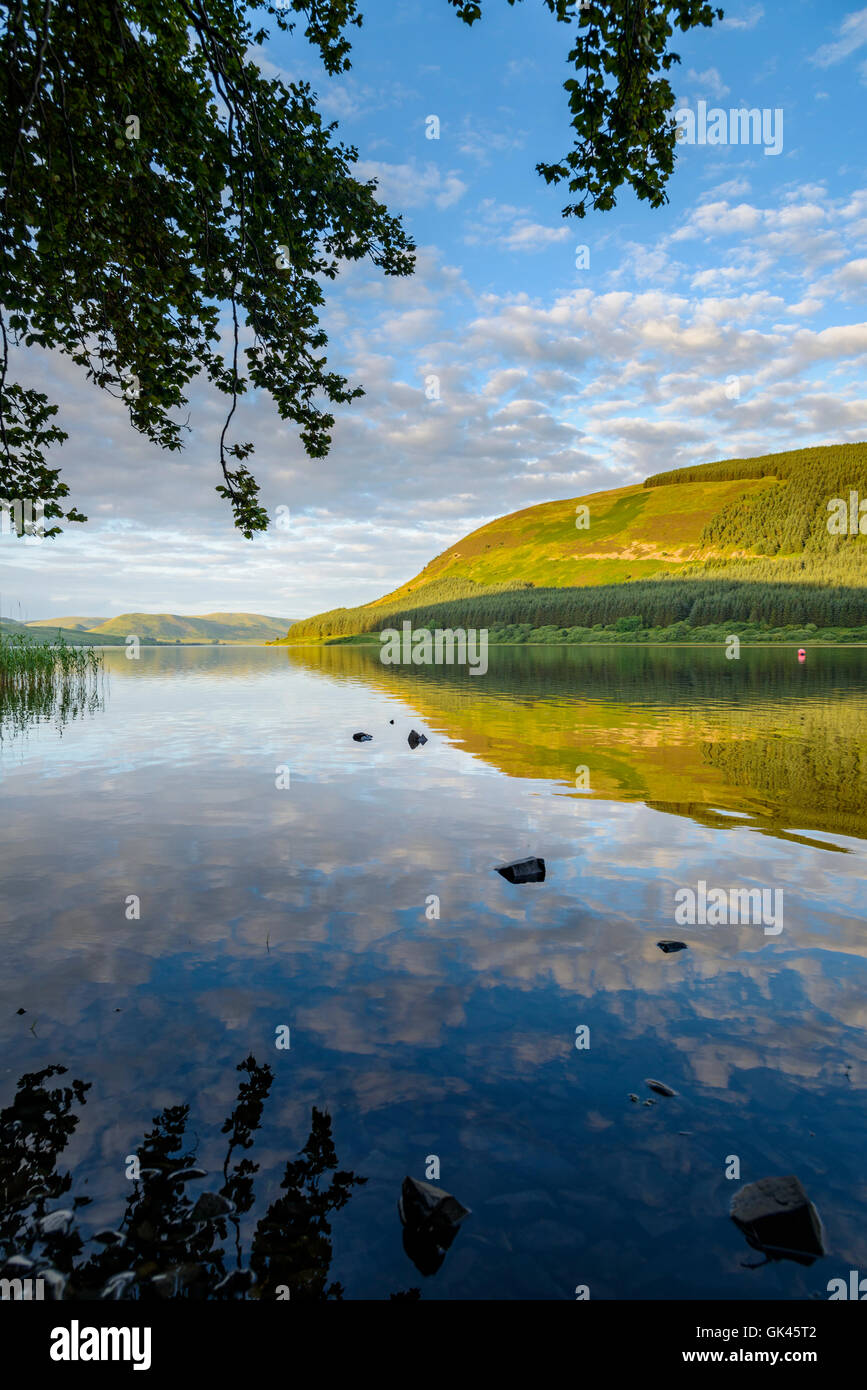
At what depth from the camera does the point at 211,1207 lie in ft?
14.5

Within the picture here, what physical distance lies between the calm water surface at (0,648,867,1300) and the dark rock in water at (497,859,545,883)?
324 mm

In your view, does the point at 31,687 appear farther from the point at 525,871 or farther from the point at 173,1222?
the point at 173,1222

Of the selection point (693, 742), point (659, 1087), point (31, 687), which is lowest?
point (659, 1087)

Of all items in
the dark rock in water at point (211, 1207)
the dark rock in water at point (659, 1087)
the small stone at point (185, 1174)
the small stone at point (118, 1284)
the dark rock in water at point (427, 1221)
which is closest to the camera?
the small stone at point (118, 1284)

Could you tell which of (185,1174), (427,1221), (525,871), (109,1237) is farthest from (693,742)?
(109,1237)

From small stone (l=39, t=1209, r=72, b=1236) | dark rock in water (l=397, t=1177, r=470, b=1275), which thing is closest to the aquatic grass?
small stone (l=39, t=1209, r=72, b=1236)

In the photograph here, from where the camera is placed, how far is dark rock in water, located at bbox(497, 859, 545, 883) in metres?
10.7

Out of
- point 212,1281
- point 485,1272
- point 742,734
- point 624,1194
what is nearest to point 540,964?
point 624,1194

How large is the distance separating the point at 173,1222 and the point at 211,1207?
0.25m

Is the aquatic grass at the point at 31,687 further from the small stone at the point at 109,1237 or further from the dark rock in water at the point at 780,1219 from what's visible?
the dark rock in water at the point at 780,1219

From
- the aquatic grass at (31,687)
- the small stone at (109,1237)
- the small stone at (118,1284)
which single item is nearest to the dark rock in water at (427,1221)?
the small stone at (118,1284)

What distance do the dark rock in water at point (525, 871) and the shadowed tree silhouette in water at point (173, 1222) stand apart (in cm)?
589

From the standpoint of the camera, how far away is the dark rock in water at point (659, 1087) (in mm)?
5598
